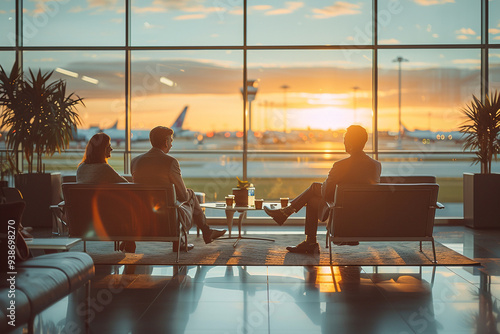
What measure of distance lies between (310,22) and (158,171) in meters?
5.27

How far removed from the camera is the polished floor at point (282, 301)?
10.4 ft

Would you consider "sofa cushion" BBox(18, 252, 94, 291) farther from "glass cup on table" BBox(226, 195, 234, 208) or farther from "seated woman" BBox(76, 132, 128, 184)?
"glass cup on table" BBox(226, 195, 234, 208)

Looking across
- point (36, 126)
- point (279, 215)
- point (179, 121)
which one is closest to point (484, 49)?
point (279, 215)

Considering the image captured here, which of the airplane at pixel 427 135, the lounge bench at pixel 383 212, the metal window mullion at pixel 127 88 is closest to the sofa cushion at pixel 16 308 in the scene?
the lounge bench at pixel 383 212

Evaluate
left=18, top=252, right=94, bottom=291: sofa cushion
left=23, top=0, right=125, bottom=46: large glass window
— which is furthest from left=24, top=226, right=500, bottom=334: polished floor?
left=23, top=0, right=125, bottom=46: large glass window

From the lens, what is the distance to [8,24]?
8328 mm

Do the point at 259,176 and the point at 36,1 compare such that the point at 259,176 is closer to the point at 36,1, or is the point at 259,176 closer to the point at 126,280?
the point at 36,1

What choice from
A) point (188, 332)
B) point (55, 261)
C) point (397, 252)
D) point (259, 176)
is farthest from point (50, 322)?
point (259, 176)

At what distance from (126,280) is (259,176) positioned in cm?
2824

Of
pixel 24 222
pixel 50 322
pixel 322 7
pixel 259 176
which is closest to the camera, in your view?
pixel 50 322

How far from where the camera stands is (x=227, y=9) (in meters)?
8.29

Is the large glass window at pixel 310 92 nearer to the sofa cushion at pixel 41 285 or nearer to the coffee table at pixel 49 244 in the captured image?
the coffee table at pixel 49 244

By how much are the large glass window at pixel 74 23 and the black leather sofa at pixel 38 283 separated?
18.4ft

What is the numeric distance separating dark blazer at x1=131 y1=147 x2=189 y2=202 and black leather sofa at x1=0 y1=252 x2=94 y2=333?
1.97 metres
